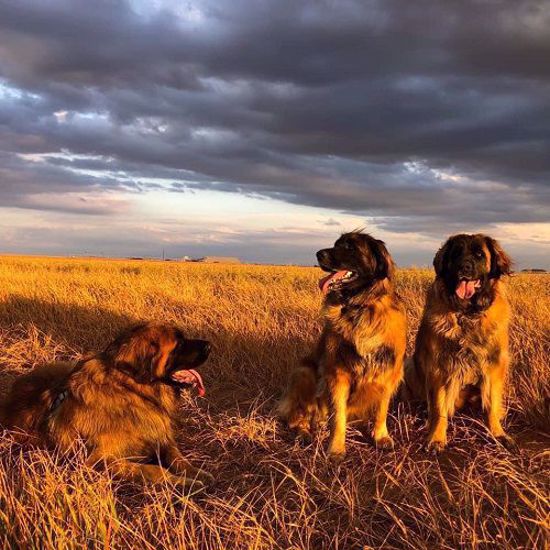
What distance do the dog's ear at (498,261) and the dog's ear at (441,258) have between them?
305 millimetres

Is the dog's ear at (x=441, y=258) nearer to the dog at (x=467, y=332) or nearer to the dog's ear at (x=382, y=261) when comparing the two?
the dog at (x=467, y=332)

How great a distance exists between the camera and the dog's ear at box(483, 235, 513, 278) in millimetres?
4410

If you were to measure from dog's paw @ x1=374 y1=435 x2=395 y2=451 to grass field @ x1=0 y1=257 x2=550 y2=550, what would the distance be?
0.28 ft

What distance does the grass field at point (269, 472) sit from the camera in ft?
8.55

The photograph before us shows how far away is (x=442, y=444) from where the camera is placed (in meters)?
4.28

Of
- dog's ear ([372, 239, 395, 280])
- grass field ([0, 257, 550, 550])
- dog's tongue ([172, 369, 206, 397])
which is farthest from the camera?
dog's ear ([372, 239, 395, 280])

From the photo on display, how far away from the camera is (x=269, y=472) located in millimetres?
3844

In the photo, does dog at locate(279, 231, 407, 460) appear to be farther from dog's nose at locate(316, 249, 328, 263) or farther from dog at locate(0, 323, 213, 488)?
dog at locate(0, 323, 213, 488)

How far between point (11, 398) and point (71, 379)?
80 cm

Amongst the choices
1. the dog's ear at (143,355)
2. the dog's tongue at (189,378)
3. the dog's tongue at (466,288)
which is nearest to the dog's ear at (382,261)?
the dog's tongue at (466,288)

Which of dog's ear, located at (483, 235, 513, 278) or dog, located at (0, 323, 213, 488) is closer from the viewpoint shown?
dog, located at (0, 323, 213, 488)

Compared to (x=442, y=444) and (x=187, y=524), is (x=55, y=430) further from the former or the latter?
(x=442, y=444)

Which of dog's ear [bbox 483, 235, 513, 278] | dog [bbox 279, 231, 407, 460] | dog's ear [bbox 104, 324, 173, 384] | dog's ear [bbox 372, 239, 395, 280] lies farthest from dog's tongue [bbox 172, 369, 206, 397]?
dog's ear [bbox 483, 235, 513, 278]

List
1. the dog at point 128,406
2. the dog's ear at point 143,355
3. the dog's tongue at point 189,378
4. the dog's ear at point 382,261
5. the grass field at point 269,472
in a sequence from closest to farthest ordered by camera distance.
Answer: the grass field at point 269,472
the dog at point 128,406
the dog's ear at point 143,355
the dog's tongue at point 189,378
the dog's ear at point 382,261
